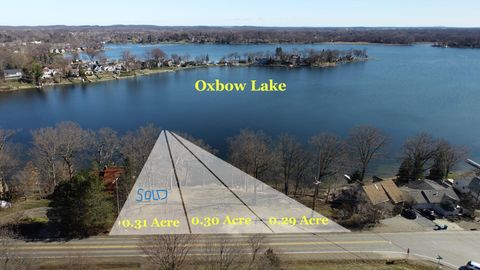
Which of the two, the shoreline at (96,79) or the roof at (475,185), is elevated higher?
the shoreline at (96,79)

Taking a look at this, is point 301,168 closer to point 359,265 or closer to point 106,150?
point 359,265

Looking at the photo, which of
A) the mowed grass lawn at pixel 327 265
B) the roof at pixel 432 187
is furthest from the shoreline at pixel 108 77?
the roof at pixel 432 187

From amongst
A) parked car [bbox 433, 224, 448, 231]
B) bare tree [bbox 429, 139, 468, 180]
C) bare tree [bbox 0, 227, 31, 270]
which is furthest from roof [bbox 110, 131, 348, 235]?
bare tree [bbox 429, 139, 468, 180]

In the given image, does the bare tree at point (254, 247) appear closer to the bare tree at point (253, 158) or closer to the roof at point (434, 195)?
the bare tree at point (253, 158)

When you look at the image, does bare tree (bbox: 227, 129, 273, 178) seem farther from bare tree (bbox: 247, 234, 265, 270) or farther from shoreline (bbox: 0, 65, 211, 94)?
shoreline (bbox: 0, 65, 211, 94)

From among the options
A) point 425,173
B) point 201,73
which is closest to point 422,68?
point 201,73

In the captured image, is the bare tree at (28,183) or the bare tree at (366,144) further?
the bare tree at (366,144)

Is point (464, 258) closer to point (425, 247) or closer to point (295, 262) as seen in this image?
point (425, 247)
